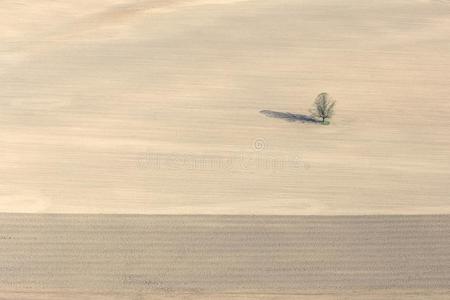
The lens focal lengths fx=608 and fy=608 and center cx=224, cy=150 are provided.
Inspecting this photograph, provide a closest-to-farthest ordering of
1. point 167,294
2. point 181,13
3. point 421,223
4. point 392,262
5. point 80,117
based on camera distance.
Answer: point 167,294 → point 392,262 → point 421,223 → point 80,117 → point 181,13

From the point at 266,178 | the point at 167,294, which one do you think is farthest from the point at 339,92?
the point at 167,294

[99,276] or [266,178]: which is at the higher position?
[266,178]

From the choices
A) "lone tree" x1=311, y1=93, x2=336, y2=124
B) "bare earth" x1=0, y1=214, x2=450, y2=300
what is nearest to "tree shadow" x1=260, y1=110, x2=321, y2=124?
Answer: "lone tree" x1=311, y1=93, x2=336, y2=124

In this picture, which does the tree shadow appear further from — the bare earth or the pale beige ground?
the bare earth

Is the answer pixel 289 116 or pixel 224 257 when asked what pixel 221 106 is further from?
pixel 224 257

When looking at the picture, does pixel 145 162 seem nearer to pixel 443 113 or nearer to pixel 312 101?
pixel 312 101

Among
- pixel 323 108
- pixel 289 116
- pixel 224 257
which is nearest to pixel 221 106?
pixel 289 116
